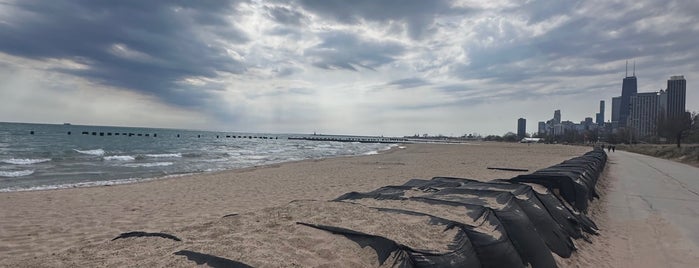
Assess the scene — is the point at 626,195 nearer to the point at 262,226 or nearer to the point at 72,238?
the point at 262,226

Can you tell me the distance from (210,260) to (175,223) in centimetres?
431

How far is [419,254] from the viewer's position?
3182mm

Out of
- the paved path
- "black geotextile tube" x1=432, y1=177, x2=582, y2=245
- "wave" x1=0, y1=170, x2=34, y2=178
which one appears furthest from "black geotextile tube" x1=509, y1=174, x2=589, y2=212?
"wave" x1=0, y1=170, x2=34, y2=178

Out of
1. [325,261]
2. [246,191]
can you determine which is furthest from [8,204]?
[325,261]

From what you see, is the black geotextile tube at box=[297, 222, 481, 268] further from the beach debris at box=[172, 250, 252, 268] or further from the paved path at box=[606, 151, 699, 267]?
the paved path at box=[606, 151, 699, 267]

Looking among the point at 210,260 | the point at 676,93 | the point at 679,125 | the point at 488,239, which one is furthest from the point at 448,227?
the point at 676,93

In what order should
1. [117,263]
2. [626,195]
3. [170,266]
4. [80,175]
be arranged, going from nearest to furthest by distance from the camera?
[170,266]
[117,263]
[626,195]
[80,175]

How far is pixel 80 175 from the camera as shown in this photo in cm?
1524

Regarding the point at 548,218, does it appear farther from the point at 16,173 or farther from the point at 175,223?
the point at 16,173

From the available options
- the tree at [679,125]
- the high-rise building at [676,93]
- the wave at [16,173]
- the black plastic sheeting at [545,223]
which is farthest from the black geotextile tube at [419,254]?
the high-rise building at [676,93]

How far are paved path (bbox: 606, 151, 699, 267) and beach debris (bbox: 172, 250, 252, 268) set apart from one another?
478 cm

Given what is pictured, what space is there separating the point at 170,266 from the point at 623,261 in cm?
547

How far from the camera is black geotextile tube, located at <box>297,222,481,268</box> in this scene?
312cm

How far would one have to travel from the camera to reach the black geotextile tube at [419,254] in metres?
3.12
